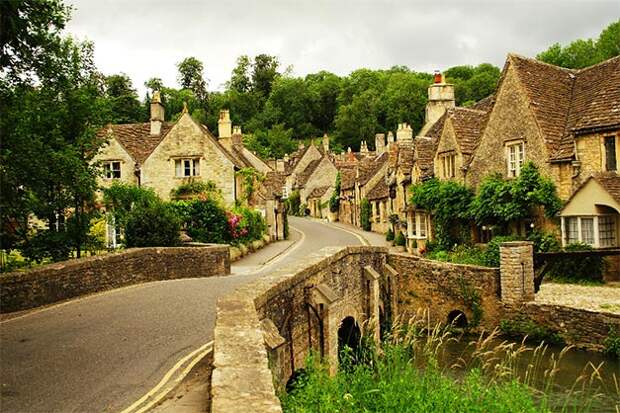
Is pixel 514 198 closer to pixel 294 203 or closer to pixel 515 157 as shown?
pixel 515 157

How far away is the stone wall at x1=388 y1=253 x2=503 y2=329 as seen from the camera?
82.7 ft

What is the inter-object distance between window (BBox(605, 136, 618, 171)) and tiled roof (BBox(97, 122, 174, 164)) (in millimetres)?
25520

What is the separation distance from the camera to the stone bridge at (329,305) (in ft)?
23.3

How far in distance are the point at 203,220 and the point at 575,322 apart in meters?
19.5

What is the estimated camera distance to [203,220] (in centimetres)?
3369

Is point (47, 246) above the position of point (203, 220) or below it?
below

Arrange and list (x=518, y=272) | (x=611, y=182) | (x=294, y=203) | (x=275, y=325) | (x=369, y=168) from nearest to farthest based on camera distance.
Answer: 1. (x=275, y=325)
2. (x=518, y=272)
3. (x=611, y=182)
4. (x=369, y=168)
5. (x=294, y=203)

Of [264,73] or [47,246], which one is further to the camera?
[264,73]

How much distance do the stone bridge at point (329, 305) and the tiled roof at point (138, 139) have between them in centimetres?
2018

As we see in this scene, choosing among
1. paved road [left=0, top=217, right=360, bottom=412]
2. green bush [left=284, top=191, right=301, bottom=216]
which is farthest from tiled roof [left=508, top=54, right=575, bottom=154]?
green bush [left=284, top=191, right=301, bottom=216]

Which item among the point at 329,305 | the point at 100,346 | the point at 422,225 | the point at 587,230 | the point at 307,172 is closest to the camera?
the point at 100,346

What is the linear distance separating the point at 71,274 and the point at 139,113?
77.8 metres

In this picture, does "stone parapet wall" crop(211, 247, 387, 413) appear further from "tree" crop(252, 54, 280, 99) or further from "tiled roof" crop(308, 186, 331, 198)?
"tree" crop(252, 54, 280, 99)

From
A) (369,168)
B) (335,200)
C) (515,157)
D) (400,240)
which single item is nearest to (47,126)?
(515,157)
